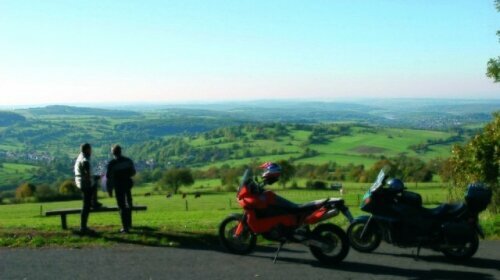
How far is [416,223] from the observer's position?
892 cm

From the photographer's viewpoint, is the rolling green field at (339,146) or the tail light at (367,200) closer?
the tail light at (367,200)

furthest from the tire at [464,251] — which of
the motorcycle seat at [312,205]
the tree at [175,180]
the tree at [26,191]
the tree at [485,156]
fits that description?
the tree at [175,180]

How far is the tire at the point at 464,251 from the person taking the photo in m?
8.70

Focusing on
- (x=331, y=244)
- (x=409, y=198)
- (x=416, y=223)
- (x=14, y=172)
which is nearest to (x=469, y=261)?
(x=416, y=223)

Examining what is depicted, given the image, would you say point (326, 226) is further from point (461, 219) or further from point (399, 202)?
point (461, 219)

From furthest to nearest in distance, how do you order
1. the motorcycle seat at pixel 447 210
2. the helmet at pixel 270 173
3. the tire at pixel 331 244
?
the helmet at pixel 270 173
the motorcycle seat at pixel 447 210
the tire at pixel 331 244

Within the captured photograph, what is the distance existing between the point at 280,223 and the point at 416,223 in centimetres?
219

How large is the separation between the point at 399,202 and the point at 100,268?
4.87 m

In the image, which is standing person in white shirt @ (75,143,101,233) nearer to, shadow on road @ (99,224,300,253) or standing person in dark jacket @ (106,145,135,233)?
standing person in dark jacket @ (106,145,135,233)

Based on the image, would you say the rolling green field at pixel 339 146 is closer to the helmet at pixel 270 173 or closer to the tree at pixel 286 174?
the tree at pixel 286 174

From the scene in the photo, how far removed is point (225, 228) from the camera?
377 inches

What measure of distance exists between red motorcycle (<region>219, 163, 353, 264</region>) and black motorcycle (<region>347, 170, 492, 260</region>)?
1.62 ft

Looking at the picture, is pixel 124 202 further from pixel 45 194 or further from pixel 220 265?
pixel 45 194

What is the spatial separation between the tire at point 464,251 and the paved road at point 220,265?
0.13 m
